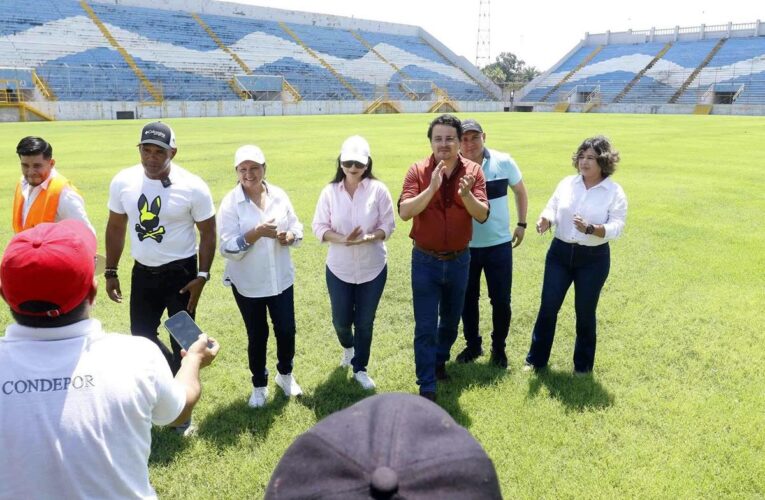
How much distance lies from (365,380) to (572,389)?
1610mm

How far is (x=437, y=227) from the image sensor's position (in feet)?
13.4

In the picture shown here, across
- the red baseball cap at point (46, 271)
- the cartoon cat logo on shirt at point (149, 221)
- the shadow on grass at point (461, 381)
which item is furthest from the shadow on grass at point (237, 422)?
the red baseball cap at point (46, 271)

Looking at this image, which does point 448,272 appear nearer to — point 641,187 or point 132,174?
point 132,174

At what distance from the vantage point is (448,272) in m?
4.17

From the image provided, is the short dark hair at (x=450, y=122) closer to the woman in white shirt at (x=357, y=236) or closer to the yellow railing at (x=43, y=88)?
the woman in white shirt at (x=357, y=236)

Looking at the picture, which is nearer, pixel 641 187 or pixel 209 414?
pixel 209 414

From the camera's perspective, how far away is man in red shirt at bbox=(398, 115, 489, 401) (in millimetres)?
3979

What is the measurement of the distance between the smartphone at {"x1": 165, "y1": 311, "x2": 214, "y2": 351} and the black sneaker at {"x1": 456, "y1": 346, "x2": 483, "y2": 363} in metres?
2.95

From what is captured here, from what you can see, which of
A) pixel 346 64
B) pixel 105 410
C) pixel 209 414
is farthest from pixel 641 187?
pixel 346 64

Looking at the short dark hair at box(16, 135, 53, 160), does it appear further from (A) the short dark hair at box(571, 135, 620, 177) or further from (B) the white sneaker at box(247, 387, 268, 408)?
(A) the short dark hair at box(571, 135, 620, 177)

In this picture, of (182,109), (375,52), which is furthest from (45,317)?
(375,52)

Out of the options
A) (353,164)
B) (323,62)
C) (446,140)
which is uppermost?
(323,62)

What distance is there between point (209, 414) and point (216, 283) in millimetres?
3040

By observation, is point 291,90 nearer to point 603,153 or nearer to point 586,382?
point 603,153
